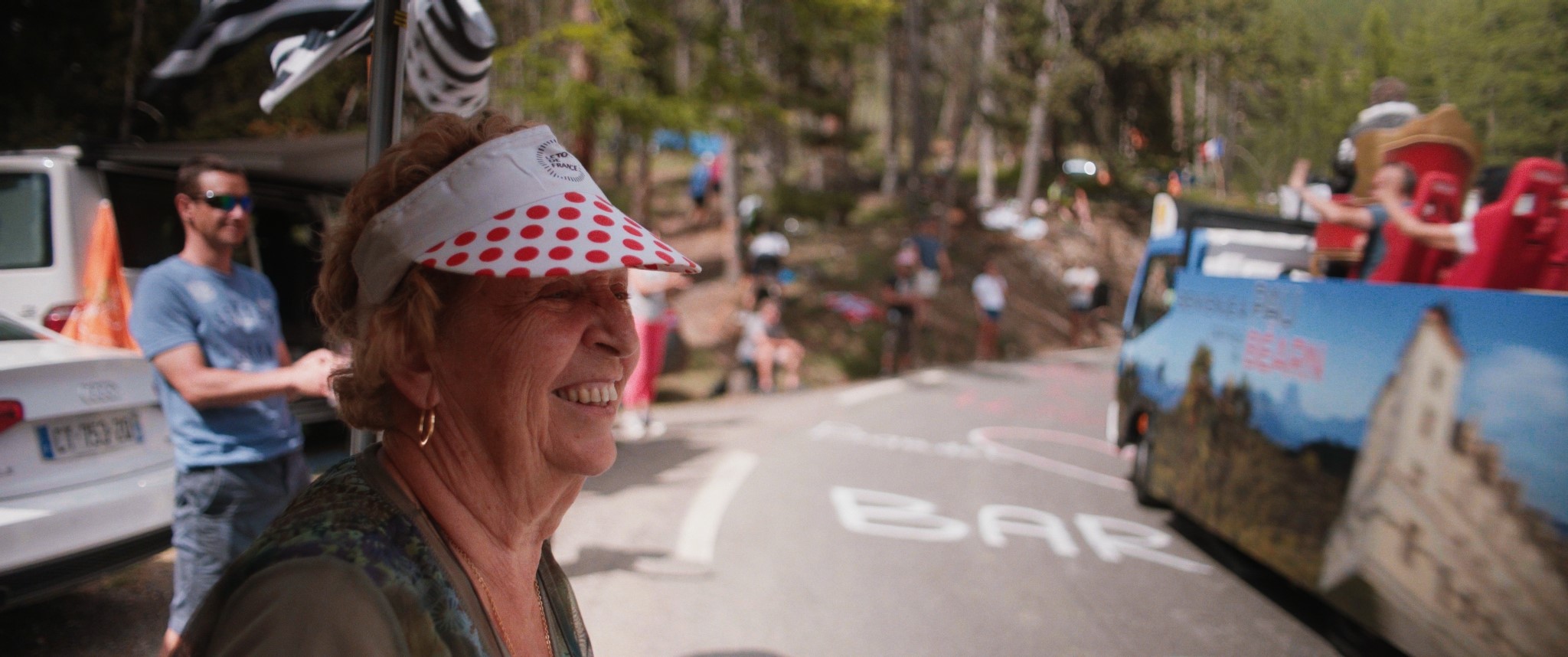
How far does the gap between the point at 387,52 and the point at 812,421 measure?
8.46 m

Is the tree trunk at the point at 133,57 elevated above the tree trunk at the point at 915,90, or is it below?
below

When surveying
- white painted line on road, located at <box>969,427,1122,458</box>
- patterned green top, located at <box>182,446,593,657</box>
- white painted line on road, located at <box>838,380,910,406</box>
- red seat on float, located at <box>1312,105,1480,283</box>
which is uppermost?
red seat on float, located at <box>1312,105,1480,283</box>

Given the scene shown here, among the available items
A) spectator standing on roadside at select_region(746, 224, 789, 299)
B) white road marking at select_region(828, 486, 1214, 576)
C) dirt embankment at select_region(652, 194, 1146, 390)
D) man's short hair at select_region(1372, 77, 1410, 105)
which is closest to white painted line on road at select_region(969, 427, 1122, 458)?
white road marking at select_region(828, 486, 1214, 576)

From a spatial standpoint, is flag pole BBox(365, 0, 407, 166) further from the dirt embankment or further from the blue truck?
the dirt embankment

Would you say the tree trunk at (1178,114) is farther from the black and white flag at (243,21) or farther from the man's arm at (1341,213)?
the black and white flag at (243,21)

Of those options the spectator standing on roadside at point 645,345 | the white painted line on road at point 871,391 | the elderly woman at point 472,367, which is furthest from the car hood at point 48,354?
the white painted line on road at point 871,391

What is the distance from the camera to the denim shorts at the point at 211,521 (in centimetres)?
297

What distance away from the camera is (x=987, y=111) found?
26.4 m

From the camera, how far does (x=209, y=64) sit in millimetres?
3502

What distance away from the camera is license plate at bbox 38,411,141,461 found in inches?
134

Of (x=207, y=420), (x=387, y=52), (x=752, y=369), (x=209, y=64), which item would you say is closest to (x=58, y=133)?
(x=209, y=64)

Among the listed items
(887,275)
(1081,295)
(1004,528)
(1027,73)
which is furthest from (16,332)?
(1027,73)

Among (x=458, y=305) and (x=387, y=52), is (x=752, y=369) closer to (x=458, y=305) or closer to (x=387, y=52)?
(x=387, y=52)

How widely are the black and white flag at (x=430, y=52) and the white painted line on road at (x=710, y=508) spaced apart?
2.94 metres
